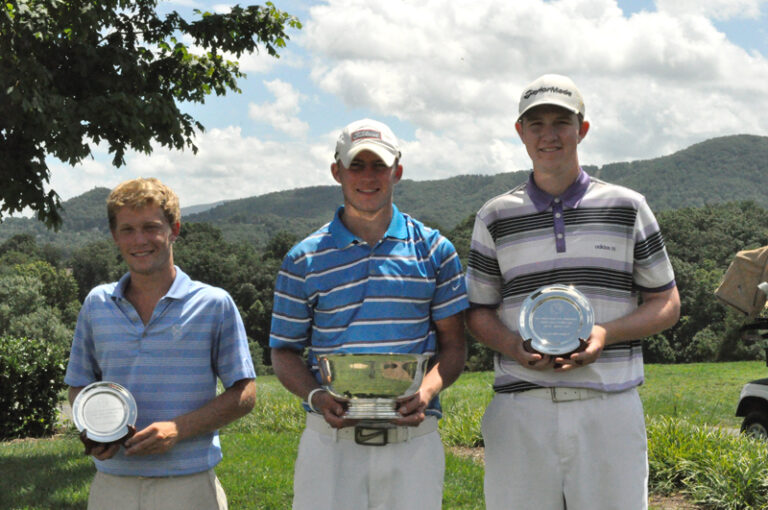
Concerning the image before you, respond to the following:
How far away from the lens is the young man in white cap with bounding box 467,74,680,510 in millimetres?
3203

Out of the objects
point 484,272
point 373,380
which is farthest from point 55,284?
point 373,380

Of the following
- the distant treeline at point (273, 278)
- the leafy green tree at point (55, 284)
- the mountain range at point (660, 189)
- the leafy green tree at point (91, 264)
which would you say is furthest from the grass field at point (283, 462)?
the mountain range at point (660, 189)

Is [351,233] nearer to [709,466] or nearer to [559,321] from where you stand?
[559,321]

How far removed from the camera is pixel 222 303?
10.7 feet

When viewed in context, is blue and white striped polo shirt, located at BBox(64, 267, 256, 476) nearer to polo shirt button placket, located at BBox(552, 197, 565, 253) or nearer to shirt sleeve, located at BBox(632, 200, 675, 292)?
polo shirt button placket, located at BBox(552, 197, 565, 253)

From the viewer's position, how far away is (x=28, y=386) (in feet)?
40.8

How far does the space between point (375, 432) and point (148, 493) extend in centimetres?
97

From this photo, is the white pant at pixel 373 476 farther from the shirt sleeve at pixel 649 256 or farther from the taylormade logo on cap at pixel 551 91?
the taylormade logo on cap at pixel 551 91

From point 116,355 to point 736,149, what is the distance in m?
199

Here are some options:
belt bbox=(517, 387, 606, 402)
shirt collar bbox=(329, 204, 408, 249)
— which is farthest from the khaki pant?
belt bbox=(517, 387, 606, 402)

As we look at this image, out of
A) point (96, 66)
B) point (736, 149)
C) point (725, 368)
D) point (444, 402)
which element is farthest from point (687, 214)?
point (736, 149)

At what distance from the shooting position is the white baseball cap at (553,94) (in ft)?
10.7

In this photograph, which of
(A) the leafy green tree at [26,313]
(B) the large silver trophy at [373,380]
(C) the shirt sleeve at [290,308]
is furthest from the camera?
(A) the leafy green tree at [26,313]

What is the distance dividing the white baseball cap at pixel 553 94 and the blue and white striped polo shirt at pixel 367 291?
0.71 metres
